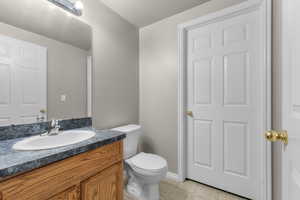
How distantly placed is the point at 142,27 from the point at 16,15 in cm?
150

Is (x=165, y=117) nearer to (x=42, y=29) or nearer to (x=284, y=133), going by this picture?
(x=284, y=133)

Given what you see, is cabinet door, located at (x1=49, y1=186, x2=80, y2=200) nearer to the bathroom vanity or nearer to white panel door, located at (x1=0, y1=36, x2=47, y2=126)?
the bathroom vanity

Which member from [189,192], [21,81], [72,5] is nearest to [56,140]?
[21,81]

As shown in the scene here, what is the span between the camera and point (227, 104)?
163cm

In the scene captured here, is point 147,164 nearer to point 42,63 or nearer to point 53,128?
point 53,128

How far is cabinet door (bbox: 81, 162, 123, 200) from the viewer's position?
910 mm

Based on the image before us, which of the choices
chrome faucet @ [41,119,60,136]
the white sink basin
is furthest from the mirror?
the white sink basin

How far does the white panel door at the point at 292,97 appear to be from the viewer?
522 millimetres

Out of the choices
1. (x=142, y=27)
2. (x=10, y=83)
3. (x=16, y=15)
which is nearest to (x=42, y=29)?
(x=16, y=15)

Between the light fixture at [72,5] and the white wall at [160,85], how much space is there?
98cm

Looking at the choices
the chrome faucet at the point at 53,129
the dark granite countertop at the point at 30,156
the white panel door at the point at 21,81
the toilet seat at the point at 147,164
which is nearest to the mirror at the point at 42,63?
the white panel door at the point at 21,81

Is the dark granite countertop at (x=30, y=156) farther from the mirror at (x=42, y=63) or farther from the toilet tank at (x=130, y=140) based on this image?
the toilet tank at (x=130, y=140)

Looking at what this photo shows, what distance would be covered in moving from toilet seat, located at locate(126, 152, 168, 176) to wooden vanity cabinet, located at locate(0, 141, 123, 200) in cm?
31

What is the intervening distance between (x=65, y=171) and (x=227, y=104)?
5.31ft
